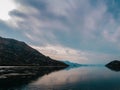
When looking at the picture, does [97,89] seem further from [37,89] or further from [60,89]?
[37,89]

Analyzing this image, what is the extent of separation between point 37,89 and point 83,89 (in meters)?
16.8

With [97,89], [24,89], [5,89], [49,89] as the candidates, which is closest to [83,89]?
[97,89]

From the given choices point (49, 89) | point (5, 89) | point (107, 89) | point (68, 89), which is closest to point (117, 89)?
point (107, 89)

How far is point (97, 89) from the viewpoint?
235 ft

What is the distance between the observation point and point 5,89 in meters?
67.8

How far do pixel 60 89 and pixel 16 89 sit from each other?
15812 mm

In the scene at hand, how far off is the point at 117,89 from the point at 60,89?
21571 mm

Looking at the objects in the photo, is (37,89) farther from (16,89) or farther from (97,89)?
(97,89)

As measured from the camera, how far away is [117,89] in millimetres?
71688

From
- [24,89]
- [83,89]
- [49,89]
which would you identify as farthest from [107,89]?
[24,89]

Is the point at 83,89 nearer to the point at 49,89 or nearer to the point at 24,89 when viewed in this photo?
the point at 49,89

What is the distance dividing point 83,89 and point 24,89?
21417 mm

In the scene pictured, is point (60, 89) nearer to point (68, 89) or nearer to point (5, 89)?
point (68, 89)

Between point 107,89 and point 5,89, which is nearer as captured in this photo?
point 5,89
